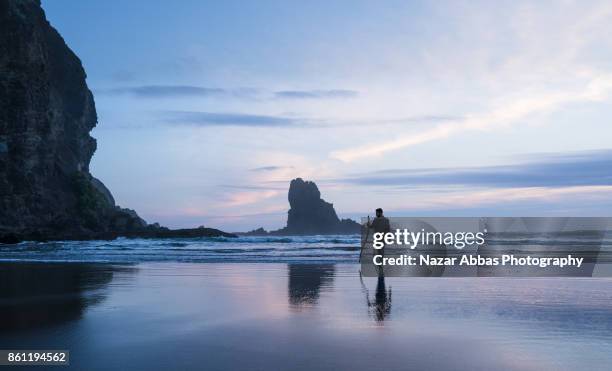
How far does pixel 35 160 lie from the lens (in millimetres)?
68312

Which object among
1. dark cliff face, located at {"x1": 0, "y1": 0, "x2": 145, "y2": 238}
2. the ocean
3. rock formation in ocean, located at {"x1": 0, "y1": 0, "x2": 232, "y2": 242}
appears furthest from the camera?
dark cliff face, located at {"x1": 0, "y1": 0, "x2": 145, "y2": 238}

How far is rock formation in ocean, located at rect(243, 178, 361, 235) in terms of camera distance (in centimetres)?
14938

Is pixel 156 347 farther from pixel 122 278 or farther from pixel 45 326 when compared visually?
pixel 122 278

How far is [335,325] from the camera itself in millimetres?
7973

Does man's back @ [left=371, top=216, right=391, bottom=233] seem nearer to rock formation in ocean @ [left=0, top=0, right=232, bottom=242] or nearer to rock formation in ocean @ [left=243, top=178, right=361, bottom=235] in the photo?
rock formation in ocean @ [left=0, top=0, right=232, bottom=242]

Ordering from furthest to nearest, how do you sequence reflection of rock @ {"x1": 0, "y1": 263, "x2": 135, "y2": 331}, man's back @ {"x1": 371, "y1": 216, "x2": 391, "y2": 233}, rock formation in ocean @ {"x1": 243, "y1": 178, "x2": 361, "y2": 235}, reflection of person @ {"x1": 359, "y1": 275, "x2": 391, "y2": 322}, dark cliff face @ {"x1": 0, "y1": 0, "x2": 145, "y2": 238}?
1. rock formation in ocean @ {"x1": 243, "y1": 178, "x2": 361, "y2": 235}
2. dark cliff face @ {"x1": 0, "y1": 0, "x2": 145, "y2": 238}
3. man's back @ {"x1": 371, "y1": 216, "x2": 391, "y2": 233}
4. reflection of person @ {"x1": 359, "y1": 275, "x2": 391, "y2": 322}
5. reflection of rock @ {"x1": 0, "y1": 263, "x2": 135, "y2": 331}

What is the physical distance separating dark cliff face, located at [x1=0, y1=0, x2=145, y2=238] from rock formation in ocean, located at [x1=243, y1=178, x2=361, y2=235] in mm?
73857

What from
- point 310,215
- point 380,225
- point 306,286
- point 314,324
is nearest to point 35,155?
point 380,225

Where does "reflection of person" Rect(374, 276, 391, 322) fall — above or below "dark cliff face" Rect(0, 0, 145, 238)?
below

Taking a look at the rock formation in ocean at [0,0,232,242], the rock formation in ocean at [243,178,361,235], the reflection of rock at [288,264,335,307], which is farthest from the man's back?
the rock formation in ocean at [243,178,361,235]

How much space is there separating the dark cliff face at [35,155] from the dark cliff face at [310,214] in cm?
7392

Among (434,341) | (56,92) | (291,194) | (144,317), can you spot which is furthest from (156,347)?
(291,194)

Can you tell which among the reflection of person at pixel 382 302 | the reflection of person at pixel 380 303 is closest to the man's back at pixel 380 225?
the reflection of person at pixel 382 302

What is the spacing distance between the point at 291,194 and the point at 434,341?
5797 inches
